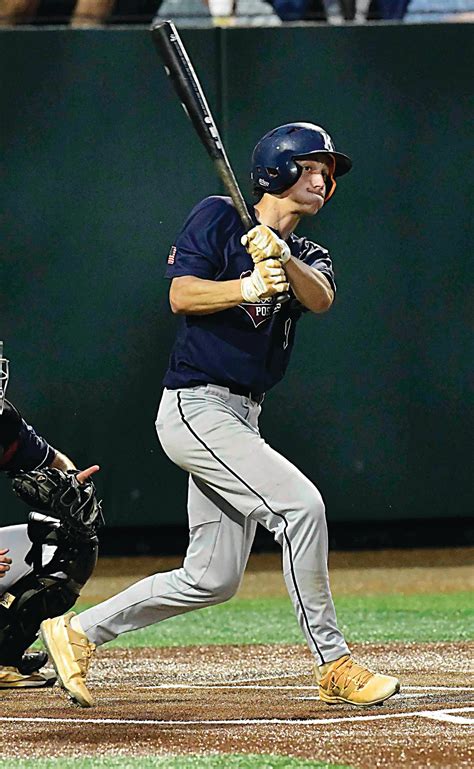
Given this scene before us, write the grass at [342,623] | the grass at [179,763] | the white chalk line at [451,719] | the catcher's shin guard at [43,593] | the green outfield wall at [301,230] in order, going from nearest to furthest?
the grass at [179,763], the white chalk line at [451,719], the catcher's shin guard at [43,593], the grass at [342,623], the green outfield wall at [301,230]

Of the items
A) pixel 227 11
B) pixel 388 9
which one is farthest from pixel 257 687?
pixel 388 9

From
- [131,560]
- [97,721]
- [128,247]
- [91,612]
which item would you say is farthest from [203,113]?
[131,560]

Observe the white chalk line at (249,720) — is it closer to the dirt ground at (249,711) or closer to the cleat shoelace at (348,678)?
the dirt ground at (249,711)

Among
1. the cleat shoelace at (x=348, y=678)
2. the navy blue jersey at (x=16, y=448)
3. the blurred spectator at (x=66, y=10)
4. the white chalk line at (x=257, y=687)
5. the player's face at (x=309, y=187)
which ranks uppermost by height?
the blurred spectator at (x=66, y=10)

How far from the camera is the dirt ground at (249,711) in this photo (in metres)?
3.35

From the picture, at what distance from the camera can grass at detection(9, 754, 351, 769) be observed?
3.13 meters

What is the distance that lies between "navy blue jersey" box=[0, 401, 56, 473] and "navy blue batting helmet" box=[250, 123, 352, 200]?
1.14 metres

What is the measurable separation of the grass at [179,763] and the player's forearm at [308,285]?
137cm

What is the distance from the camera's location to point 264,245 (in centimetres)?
387

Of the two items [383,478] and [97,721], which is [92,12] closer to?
[383,478]

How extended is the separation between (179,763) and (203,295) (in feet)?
4.42

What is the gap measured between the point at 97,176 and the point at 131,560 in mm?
2235

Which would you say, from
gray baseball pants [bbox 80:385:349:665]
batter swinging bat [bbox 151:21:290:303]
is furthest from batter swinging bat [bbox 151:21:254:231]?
gray baseball pants [bbox 80:385:349:665]

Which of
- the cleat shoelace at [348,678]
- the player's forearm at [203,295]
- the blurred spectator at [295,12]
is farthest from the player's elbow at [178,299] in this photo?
the blurred spectator at [295,12]
